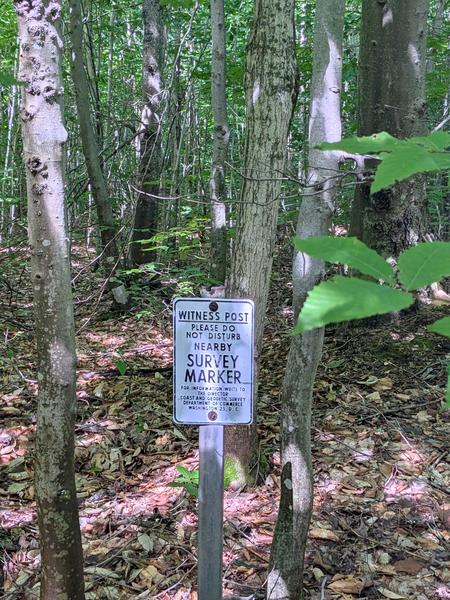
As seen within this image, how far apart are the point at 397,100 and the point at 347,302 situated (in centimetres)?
555

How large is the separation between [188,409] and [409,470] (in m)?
2.38

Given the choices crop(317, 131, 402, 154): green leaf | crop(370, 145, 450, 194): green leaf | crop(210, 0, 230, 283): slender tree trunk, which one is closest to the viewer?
crop(370, 145, 450, 194): green leaf

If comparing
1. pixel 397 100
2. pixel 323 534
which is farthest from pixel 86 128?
pixel 323 534

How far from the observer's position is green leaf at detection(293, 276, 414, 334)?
668 millimetres

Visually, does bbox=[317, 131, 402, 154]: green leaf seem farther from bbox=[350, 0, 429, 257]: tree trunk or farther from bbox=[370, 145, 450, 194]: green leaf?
bbox=[350, 0, 429, 257]: tree trunk

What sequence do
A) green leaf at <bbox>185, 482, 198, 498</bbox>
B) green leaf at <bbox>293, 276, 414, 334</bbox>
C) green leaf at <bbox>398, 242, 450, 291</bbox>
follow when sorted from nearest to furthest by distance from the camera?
1. green leaf at <bbox>293, 276, 414, 334</bbox>
2. green leaf at <bbox>398, 242, 450, 291</bbox>
3. green leaf at <bbox>185, 482, 198, 498</bbox>

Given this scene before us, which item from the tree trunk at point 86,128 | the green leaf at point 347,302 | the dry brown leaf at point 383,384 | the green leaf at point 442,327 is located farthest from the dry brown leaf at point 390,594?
the tree trunk at point 86,128

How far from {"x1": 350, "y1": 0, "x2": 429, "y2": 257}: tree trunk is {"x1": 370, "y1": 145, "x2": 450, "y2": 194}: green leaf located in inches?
185

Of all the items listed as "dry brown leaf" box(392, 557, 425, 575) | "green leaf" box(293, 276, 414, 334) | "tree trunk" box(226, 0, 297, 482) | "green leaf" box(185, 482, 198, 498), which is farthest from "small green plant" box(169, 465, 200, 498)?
"green leaf" box(293, 276, 414, 334)

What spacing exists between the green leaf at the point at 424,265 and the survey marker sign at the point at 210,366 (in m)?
1.24

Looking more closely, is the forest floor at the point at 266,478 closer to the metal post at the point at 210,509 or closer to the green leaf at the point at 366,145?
the metal post at the point at 210,509

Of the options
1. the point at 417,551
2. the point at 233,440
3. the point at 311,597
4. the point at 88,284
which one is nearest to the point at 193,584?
the point at 311,597

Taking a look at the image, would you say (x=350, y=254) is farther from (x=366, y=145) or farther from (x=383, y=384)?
(x=383, y=384)

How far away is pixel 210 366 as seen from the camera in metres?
2.07
